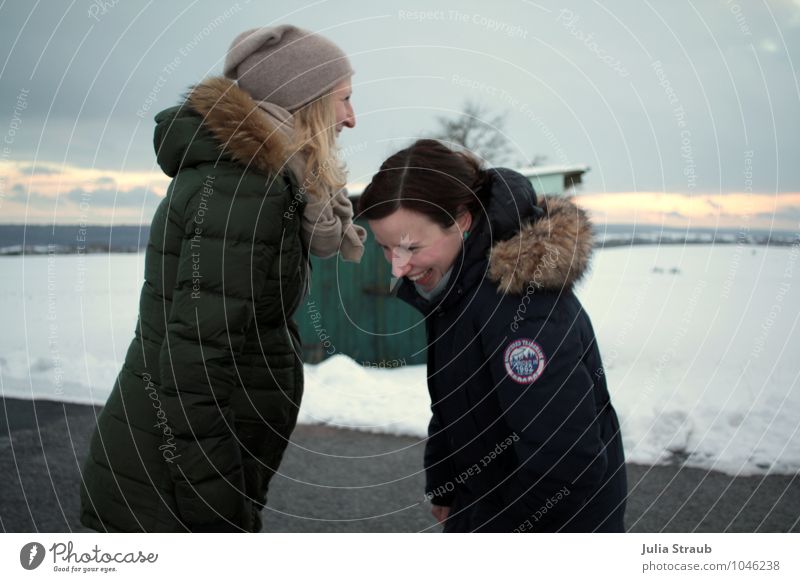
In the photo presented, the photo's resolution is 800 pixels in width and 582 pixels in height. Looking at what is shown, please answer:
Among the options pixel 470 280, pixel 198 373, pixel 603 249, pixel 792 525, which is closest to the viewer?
pixel 198 373

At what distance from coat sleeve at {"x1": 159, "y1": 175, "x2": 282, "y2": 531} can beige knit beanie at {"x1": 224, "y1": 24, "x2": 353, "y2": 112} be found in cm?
39

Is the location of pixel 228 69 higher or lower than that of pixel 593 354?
higher

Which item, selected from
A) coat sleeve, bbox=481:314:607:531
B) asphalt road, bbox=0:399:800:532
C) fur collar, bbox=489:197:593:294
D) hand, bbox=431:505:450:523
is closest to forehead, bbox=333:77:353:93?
fur collar, bbox=489:197:593:294

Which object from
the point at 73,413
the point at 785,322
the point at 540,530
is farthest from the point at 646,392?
the point at 73,413

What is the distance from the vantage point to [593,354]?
5.73 ft

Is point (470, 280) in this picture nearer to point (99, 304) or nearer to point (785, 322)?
point (785, 322)

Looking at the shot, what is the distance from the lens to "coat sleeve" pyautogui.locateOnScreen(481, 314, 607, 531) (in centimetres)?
154

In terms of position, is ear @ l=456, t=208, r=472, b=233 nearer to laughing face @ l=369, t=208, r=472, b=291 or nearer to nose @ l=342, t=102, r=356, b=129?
laughing face @ l=369, t=208, r=472, b=291

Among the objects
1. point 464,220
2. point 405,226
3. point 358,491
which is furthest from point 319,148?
point 358,491

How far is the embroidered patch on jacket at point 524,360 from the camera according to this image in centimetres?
157

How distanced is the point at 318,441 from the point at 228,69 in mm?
3074

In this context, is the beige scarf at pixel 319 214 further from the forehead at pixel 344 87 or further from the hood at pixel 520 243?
the hood at pixel 520 243

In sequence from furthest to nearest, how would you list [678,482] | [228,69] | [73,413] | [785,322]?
[73,413]
[785,322]
[678,482]
[228,69]

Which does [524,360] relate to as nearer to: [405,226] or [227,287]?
[405,226]
